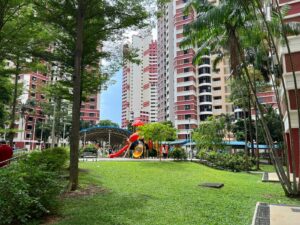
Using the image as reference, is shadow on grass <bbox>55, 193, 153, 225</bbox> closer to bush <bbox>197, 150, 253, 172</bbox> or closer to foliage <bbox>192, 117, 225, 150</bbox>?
bush <bbox>197, 150, 253, 172</bbox>

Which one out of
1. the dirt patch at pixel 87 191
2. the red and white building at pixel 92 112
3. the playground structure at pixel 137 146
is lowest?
the dirt patch at pixel 87 191

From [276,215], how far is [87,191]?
20.6 ft

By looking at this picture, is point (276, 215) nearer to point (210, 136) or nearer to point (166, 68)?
point (210, 136)

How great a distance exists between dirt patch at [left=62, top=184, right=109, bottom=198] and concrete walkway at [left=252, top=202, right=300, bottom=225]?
531cm

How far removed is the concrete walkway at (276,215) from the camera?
6754 mm

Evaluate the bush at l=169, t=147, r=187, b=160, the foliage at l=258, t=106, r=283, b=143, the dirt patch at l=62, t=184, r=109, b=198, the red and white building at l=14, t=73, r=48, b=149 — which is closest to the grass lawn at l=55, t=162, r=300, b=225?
the dirt patch at l=62, t=184, r=109, b=198

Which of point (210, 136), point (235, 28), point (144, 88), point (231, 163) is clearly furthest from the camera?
point (144, 88)

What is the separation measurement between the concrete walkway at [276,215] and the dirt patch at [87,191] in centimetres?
531

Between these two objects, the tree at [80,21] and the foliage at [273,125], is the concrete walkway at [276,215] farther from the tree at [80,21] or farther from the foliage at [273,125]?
the foliage at [273,125]

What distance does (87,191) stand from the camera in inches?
398

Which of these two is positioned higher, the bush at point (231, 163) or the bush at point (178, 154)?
the bush at point (178, 154)

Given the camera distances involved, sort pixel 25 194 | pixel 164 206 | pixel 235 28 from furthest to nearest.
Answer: pixel 235 28 → pixel 164 206 → pixel 25 194

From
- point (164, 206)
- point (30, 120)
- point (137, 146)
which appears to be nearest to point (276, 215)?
point (164, 206)

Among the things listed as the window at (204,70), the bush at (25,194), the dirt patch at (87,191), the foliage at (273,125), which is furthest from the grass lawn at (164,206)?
the window at (204,70)
